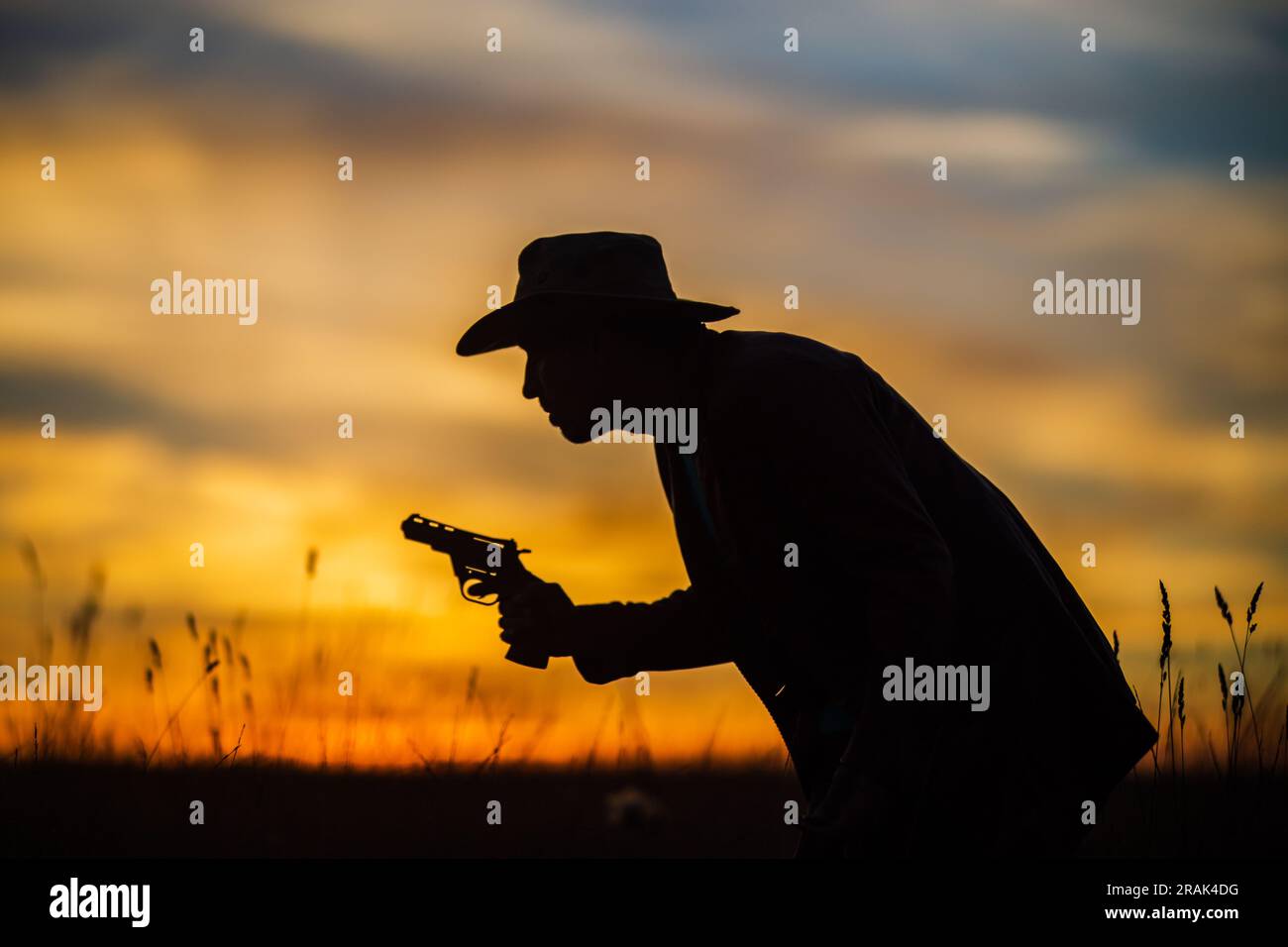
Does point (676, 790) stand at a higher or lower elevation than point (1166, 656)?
lower

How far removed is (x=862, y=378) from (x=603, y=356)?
0.76 meters

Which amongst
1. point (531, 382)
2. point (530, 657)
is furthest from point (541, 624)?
point (531, 382)

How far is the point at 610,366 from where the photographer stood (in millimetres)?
4027

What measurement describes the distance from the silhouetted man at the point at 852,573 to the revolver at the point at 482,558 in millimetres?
798

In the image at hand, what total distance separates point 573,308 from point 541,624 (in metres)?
1.13

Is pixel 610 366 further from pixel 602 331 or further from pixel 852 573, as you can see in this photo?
pixel 852 573

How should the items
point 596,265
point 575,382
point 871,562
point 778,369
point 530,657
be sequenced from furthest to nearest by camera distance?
point 530,657 → point 596,265 → point 575,382 → point 778,369 → point 871,562

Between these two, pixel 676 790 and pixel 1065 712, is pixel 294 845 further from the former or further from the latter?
pixel 1065 712

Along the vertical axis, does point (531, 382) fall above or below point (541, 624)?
above

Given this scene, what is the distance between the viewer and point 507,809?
18.6 feet

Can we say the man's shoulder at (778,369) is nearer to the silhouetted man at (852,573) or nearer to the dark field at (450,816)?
the silhouetted man at (852,573)

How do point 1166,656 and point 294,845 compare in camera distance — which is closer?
point 294,845

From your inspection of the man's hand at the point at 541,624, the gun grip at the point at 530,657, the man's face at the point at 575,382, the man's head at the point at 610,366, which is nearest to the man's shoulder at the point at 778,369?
the man's head at the point at 610,366
